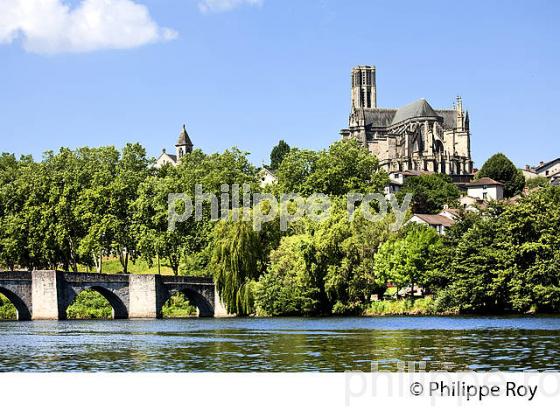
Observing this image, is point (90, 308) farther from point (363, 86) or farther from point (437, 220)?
point (363, 86)

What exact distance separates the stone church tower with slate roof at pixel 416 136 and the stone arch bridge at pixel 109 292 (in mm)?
80832

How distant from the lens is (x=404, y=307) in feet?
183

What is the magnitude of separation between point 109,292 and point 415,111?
9979 centimetres

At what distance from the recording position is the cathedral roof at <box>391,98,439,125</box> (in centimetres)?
15375

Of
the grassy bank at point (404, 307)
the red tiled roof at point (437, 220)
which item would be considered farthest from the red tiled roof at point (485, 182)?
the grassy bank at point (404, 307)

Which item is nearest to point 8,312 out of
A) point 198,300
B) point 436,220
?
point 198,300

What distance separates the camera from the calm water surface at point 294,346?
26953 mm

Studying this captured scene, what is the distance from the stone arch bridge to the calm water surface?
9981 millimetres

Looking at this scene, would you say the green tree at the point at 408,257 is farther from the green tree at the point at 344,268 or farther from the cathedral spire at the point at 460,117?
the cathedral spire at the point at 460,117

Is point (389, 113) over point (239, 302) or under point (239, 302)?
over

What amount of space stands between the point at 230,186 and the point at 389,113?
88.4 m

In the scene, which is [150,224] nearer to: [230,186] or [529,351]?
[230,186]

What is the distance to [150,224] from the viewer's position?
73.4 m
